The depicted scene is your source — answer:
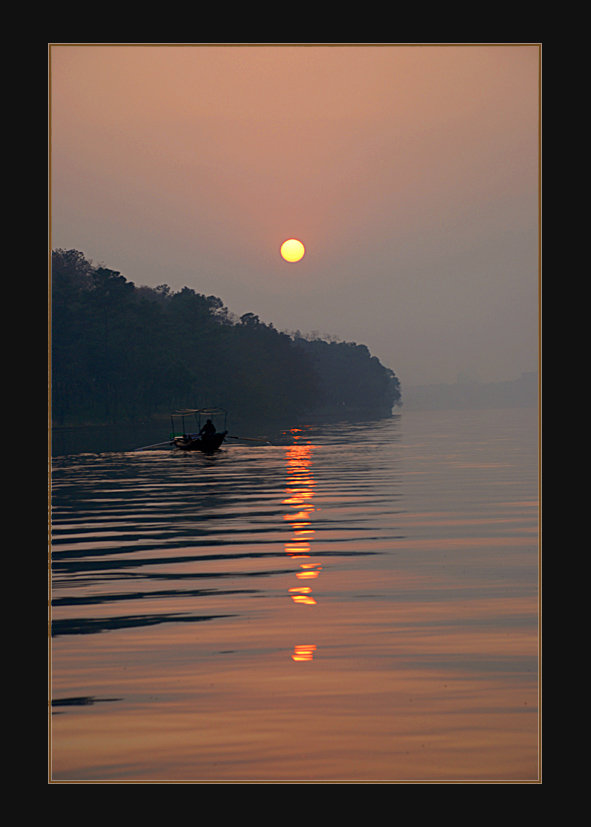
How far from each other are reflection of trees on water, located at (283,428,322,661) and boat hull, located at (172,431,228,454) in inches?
292

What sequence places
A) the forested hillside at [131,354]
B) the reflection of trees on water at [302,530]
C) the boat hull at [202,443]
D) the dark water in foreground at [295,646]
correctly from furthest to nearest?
the forested hillside at [131,354], the boat hull at [202,443], the reflection of trees on water at [302,530], the dark water in foreground at [295,646]

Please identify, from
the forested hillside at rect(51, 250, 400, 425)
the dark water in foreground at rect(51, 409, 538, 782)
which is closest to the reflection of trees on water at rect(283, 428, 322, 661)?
the dark water in foreground at rect(51, 409, 538, 782)

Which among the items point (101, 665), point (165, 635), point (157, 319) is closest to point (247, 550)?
point (165, 635)

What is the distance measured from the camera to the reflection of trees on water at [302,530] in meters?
13.1

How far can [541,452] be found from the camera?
37.2 ft

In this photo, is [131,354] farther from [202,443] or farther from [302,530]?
[302,530]

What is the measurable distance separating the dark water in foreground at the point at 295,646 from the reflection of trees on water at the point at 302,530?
8cm

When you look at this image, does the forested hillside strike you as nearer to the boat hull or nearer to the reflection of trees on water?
the boat hull

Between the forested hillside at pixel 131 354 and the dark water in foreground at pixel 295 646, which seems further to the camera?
the forested hillside at pixel 131 354

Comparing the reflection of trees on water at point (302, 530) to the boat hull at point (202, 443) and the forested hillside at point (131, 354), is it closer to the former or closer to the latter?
the boat hull at point (202, 443)

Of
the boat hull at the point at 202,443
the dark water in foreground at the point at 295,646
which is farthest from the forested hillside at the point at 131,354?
the dark water in foreground at the point at 295,646

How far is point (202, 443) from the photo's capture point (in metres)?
50.4

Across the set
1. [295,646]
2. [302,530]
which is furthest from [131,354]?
[295,646]

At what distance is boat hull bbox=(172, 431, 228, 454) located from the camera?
50.4 meters
